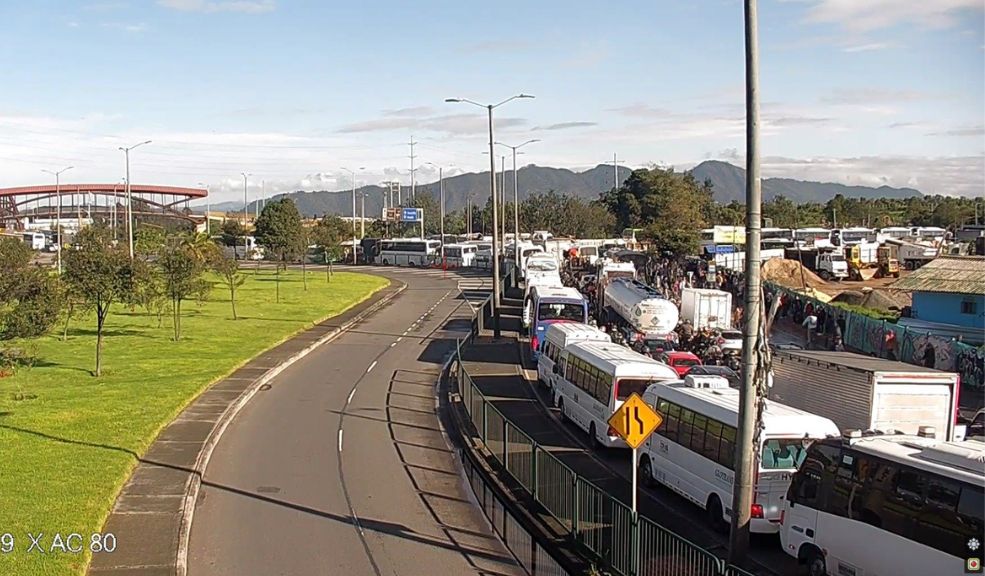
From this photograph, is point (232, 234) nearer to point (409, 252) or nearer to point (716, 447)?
point (409, 252)

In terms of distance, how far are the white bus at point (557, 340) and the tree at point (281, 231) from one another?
43576 mm

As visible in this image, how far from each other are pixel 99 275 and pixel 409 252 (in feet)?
249

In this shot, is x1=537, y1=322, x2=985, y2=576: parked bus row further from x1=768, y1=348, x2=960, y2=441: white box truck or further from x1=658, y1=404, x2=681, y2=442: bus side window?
x1=768, y1=348, x2=960, y2=441: white box truck

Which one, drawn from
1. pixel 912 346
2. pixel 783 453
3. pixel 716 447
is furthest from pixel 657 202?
pixel 783 453

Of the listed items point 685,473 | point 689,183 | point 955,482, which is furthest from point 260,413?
point 689,183

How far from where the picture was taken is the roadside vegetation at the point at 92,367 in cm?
1627

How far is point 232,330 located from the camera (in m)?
44.7

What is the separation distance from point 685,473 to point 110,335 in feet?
103

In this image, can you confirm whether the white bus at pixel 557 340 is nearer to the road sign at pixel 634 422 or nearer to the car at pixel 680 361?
the car at pixel 680 361

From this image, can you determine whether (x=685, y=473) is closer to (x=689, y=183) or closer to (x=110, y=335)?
(x=110, y=335)

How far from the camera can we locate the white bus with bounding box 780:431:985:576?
35.5ft

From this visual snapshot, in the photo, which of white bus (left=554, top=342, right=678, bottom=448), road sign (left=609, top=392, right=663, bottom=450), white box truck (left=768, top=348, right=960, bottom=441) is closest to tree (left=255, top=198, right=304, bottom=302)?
white bus (left=554, top=342, right=678, bottom=448)

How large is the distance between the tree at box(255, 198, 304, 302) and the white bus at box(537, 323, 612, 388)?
43.6 m

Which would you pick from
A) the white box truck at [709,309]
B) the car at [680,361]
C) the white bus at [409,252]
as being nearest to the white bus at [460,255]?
the white bus at [409,252]
